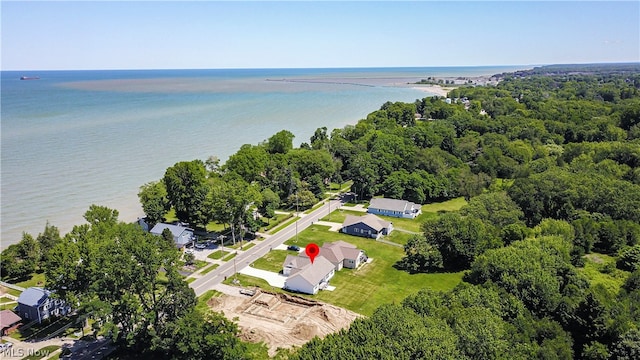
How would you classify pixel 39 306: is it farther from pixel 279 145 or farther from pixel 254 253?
pixel 279 145

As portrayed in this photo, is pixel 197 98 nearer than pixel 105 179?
No

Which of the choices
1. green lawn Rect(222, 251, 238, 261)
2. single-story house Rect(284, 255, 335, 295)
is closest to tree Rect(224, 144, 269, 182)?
green lawn Rect(222, 251, 238, 261)

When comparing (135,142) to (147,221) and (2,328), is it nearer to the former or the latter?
(147,221)

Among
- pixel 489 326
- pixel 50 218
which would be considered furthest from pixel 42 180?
pixel 489 326

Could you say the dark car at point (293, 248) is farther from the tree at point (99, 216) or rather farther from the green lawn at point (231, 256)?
the tree at point (99, 216)

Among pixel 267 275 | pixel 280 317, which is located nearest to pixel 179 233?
pixel 267 275

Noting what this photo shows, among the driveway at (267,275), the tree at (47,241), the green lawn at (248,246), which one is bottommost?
the driveway at (267,275)

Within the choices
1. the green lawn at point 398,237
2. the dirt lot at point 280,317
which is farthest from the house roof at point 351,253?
the dirt lot at point 280,317

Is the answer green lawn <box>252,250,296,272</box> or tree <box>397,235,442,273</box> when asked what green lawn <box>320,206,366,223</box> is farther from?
tree <box>397,235,442,273</box>
